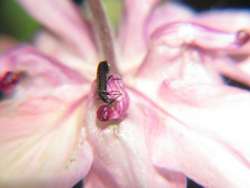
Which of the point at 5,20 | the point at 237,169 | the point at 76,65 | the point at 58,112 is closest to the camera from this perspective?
the point at 237,169

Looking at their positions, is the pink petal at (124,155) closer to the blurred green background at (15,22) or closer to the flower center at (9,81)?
the flower center at (9,81)

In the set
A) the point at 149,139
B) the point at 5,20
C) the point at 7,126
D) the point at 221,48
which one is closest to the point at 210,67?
the point at 221,48

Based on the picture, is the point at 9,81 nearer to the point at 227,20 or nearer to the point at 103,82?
the point at 103,82

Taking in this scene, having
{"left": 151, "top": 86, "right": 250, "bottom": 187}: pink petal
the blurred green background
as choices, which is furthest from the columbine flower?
the blurred green background

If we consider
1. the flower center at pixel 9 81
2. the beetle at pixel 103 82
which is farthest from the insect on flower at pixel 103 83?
the flower center at pixel 9 81

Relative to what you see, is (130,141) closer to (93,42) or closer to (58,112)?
(58,112)

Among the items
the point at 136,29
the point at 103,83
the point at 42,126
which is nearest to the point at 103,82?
the point at 103,83
